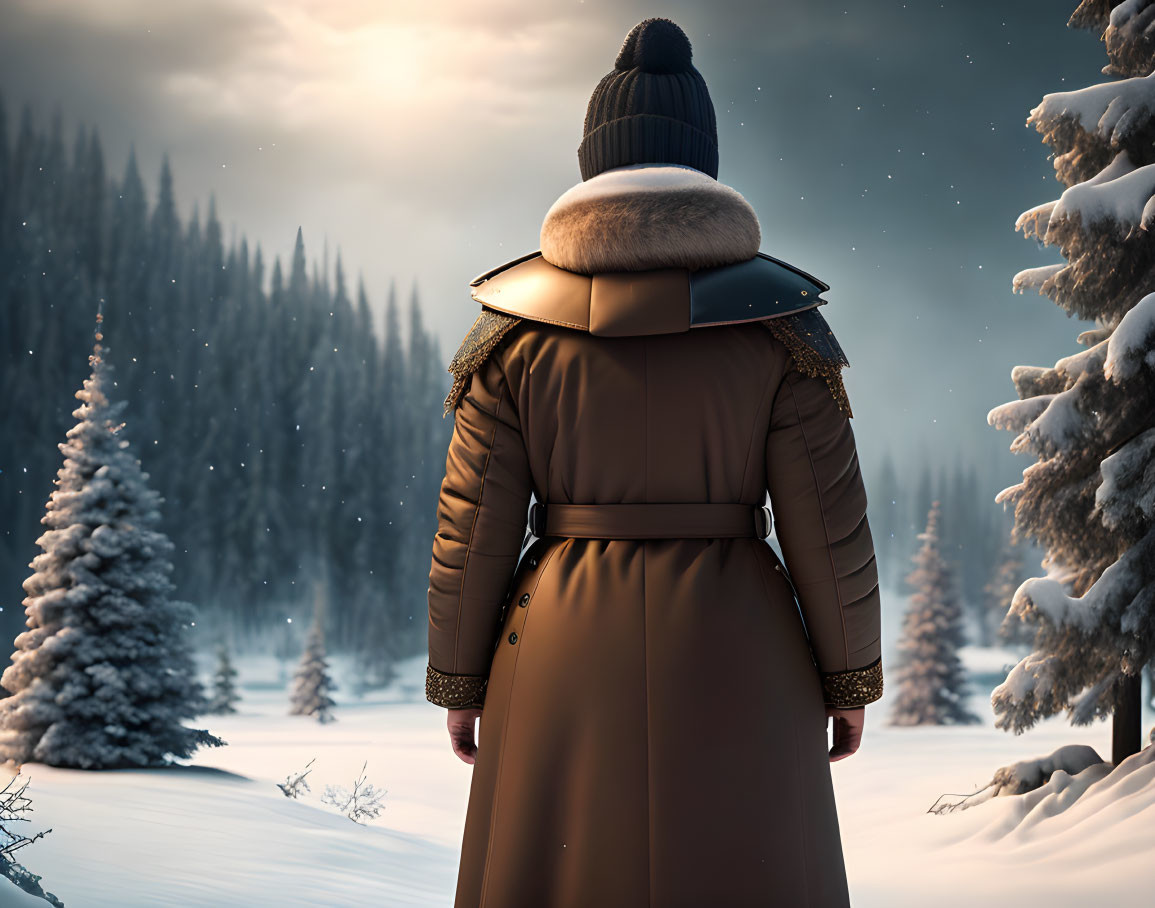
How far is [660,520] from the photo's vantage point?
1447 millimetres

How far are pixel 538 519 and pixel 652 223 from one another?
1.61 feet

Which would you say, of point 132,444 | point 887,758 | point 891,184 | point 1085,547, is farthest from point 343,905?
point 891,184

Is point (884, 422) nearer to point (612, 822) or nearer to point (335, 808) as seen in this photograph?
point (335, 808)

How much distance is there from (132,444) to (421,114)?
3138mm

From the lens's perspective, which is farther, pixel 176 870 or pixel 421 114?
pixel 421 114

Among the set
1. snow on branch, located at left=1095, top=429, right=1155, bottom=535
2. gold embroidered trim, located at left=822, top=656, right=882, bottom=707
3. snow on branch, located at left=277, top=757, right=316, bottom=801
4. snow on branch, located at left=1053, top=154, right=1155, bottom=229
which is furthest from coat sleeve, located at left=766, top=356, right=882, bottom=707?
snow on branch, located at left=277, top=757, right=316, bottom=801

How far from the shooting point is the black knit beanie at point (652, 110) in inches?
59.9

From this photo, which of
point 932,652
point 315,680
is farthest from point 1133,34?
point 315,680

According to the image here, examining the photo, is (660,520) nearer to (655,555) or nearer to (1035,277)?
(655,555)

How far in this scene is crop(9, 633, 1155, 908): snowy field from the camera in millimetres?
3258

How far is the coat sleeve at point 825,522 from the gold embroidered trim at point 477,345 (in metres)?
0.44

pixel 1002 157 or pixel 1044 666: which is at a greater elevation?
pixel 1002 157

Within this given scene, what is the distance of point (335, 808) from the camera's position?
18.0 ft

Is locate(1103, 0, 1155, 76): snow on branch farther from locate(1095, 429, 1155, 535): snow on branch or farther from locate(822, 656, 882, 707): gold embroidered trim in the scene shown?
locate(822, 656, 882, 707): gold embroidered trim
